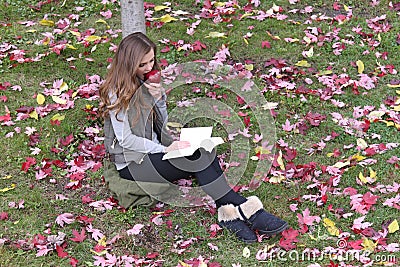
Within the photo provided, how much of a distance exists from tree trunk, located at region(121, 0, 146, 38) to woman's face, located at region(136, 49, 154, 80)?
3.37 ft

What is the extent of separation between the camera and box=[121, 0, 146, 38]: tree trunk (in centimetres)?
534

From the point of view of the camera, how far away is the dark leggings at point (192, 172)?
4.35 meters

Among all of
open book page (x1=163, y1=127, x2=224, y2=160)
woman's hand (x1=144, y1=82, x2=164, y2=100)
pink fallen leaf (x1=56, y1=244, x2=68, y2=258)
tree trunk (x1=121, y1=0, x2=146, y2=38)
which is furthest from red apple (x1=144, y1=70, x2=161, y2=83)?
pink fallen leaf (x1=56, y1=244, x2=68, y2=258)

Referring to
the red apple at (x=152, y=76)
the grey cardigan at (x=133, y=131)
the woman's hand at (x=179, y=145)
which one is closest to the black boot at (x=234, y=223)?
the woman's hand at (x=179, y=145)

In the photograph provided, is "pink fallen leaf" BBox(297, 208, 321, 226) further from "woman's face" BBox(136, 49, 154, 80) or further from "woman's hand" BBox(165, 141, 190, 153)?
"woman's face" BBox(136, 49, 154, 80)

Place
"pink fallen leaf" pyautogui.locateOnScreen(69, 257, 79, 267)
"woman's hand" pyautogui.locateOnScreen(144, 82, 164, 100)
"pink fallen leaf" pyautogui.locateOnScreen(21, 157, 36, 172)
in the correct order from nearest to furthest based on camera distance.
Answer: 1. "pink fallen leaf" pyautogui.locateOnScreen(69, 257, 79, 267)
2. "woman's hand" pyautogui.locateOnScreen(144, 82, 164, 100)
3. "pink fallen leaf" pyautogui.locateOnScreen(21, 157, 36, 172)

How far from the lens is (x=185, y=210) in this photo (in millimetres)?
4559

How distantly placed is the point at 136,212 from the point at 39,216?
70cm

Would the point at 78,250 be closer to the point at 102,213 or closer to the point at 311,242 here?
the point at 102,213

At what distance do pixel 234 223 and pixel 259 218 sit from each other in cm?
18

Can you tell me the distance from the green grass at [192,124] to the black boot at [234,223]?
2.1 inches

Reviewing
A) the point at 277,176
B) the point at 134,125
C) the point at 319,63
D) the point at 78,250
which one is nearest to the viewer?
the point at 78,250

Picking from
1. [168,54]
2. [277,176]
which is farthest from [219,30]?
[277,176]

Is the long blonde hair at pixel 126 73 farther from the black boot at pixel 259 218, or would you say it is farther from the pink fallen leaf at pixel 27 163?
the black boot at pixel 259 218
